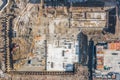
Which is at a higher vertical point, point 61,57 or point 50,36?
point 50,36

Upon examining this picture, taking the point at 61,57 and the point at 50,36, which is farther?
the point at 61,57

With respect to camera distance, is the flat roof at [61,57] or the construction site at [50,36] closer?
the construction site at [50,36]

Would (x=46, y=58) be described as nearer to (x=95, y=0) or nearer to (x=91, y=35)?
(x=91, y=35)

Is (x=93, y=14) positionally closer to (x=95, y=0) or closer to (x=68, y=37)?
(x=95, y=0)

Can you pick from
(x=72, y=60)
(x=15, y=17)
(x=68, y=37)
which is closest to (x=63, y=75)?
(x=72, y=60)

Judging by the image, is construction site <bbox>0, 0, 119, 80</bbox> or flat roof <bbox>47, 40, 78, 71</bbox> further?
flat roof <bbox>47, 40, 78, 71</bbox>

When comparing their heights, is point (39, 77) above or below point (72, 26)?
below

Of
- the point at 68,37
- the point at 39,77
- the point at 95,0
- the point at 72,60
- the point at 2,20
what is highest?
the point at 95,0
